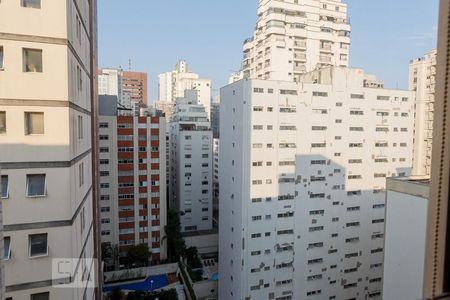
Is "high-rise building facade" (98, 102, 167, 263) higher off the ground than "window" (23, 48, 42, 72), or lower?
lower

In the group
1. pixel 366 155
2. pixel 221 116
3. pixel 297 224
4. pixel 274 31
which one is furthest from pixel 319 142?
pixel 274 31

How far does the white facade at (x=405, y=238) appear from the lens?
1280cm

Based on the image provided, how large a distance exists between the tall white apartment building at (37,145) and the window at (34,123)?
0.8 inches

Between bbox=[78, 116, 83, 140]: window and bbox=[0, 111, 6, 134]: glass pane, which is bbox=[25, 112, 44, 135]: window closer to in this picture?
bbox=[0, 111, 6, 134]: glass pane

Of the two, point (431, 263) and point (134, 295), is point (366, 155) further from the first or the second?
point (431, 263)

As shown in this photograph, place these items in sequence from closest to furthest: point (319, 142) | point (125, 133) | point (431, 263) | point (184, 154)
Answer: point (431, 263)
point (319, 142)
point (125, 133)
point (184, 154)

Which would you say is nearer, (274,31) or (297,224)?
(297,224)

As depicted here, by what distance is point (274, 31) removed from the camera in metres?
32.6

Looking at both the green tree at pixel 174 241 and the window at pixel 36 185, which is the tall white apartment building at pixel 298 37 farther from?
the window at pixel 36 185

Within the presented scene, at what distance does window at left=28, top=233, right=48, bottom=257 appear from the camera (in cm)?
752

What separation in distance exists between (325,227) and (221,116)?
12.6 m

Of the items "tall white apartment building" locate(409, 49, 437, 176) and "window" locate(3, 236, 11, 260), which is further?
"tall white apartment building" locate(409, 49, 437, 176)

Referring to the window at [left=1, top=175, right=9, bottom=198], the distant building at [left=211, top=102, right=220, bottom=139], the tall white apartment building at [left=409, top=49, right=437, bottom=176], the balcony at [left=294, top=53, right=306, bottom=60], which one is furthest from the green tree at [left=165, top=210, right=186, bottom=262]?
the distant building at [left=211, top=102, right=220, bottom=139]

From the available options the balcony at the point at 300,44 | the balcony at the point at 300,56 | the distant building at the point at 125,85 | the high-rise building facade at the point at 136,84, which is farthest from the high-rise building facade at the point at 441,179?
the high-rise building facade at the point at 136,84
